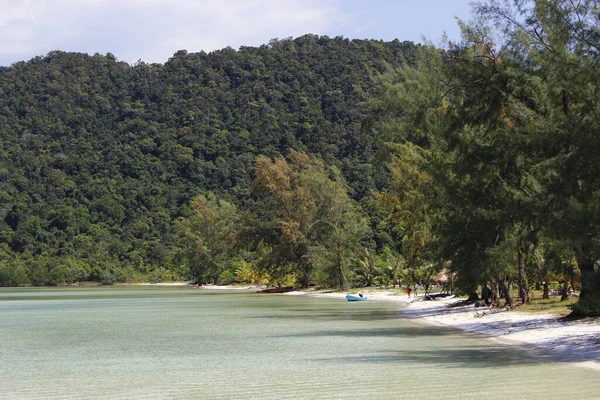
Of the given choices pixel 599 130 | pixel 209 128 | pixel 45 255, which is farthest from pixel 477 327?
pixel 209 128

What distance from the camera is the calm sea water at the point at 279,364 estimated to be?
14820 millimetres

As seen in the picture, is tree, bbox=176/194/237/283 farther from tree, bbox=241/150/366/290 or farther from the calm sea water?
the calm sea water

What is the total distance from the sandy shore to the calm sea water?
799mm

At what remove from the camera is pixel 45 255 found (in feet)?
380

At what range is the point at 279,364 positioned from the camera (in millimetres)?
19062

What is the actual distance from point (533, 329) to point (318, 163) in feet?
173

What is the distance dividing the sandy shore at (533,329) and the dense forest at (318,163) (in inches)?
47.7

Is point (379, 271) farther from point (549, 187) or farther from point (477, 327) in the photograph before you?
point (549, 187)

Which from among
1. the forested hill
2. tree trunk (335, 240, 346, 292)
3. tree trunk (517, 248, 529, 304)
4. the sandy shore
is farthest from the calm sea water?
the forested hill

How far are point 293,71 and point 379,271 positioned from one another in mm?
77340

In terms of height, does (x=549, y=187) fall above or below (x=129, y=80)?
below

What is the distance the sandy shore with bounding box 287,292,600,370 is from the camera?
18.9 m

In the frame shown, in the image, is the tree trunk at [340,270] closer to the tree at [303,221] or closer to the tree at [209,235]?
the tree at [303,221]

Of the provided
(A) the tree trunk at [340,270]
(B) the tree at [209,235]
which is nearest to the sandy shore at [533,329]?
(A) the tree trunk at [340,270]
